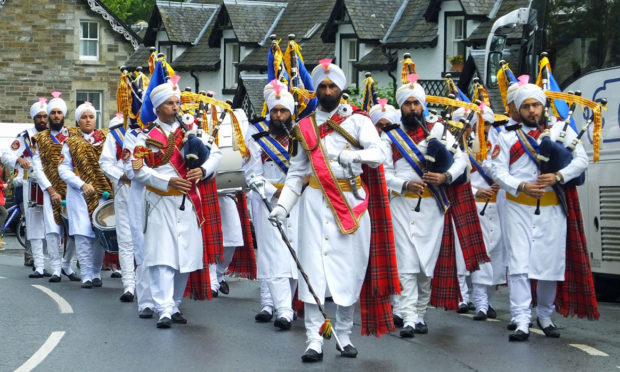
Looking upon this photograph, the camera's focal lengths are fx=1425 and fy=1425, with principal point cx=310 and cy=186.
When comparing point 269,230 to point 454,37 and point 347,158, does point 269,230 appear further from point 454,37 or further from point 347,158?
point 454,37

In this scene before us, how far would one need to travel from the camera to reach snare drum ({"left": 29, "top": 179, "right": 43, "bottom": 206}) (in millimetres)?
18922

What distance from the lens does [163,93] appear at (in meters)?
13.1

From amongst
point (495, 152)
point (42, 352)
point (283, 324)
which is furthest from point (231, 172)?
point (42, 352)

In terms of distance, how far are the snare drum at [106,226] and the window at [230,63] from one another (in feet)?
137

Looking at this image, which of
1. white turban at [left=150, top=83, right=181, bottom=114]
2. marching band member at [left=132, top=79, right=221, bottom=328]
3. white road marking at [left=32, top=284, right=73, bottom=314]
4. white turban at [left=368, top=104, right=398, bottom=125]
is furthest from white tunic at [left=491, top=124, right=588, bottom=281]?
white road marking at [left=32, top=284, right=73, bottom=314]

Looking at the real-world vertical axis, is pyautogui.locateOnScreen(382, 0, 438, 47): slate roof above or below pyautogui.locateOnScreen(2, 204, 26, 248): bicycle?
above

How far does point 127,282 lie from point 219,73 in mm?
43438

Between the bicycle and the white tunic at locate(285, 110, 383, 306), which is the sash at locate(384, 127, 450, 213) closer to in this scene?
the white tunic at locate(285, 110, 383, 306)

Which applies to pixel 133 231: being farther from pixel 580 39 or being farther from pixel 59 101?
pixel 580 39

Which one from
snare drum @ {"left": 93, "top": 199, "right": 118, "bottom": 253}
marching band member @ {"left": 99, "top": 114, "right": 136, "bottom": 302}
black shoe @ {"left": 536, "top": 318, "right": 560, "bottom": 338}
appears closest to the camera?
black shoe @ {"left": 536, "top": 318, "right": 560, "bottom": 338}

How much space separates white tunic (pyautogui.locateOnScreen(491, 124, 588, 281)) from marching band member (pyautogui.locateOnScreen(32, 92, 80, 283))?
23.8 ft

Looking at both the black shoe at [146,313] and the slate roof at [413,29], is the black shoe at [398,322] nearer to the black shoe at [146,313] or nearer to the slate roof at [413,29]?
the black shoe at [146,313]

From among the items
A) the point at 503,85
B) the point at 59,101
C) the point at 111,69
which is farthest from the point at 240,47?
the point at 503,85

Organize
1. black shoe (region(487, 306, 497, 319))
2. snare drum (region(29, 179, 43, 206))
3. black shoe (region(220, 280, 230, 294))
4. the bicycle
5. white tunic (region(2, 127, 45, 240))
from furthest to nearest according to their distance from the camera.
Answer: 1. the bicycle
2. white tunic (region(2, 127, 45, 240))
3. snare drum (region(29, 179, 43, 206))
4. black shoe (region(220, 280, 230, 294))
5. black shoe (region(487, 306, 497, 319))
